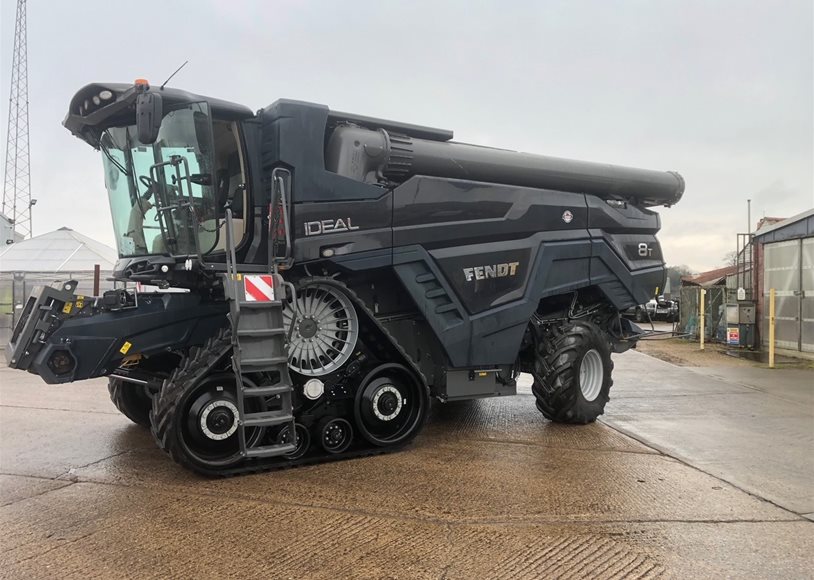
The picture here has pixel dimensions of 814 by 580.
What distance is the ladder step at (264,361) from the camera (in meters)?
4.62

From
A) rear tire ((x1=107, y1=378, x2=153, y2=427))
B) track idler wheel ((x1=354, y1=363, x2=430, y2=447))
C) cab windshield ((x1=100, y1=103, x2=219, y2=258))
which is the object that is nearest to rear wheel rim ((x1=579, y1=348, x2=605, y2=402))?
track idler wheel ((x1=354, y1=363, x2=430, y2=447))

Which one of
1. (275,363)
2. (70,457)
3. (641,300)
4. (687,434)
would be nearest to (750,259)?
(641,300)

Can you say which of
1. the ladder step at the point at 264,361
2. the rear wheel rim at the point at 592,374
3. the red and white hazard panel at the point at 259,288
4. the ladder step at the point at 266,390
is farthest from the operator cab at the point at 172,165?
the rear wheel rim at the point at 592,374

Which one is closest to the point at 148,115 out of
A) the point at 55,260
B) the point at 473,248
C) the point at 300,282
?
the point at 300,282

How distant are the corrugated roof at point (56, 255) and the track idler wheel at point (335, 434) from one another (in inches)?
754

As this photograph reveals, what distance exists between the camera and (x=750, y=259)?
16719mm

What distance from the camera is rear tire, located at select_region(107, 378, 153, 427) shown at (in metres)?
6.48

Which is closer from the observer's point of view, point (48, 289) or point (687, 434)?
point (48, 289)

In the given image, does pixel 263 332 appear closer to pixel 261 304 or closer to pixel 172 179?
pixel 261 304

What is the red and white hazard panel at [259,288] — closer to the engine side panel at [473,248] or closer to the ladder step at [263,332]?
the ladder step at [263,332]

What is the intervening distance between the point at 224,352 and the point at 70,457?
198 centimetres

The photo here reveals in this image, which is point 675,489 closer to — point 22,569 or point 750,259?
point 22,569

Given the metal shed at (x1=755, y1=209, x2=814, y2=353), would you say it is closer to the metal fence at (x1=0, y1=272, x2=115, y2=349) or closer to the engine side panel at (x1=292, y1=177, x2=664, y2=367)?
the engine side panel at (x1=292, y1=177, x2=664, y2=367)

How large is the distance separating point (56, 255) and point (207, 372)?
851 inches
